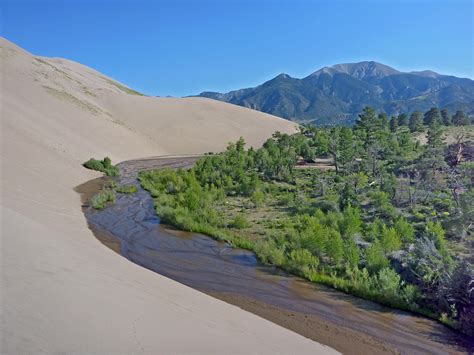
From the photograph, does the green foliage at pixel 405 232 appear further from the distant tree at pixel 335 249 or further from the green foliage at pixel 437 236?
the distant tree at pixel 335 249

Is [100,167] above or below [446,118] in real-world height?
below

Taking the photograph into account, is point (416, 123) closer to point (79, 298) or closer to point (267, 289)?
point (267, 289)

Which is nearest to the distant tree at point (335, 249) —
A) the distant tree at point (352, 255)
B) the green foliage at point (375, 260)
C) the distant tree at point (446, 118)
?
the distant tree at point (352, 255)

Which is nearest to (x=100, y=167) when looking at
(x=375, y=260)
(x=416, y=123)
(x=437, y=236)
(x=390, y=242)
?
(x=390, y=242)

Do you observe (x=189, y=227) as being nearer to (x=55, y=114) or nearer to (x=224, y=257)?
(x=224, y=257)

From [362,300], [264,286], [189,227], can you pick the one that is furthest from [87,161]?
[362,300]

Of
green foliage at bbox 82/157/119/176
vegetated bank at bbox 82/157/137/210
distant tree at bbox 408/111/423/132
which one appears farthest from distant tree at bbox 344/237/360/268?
distant tree at bbox 408/111/423/132
